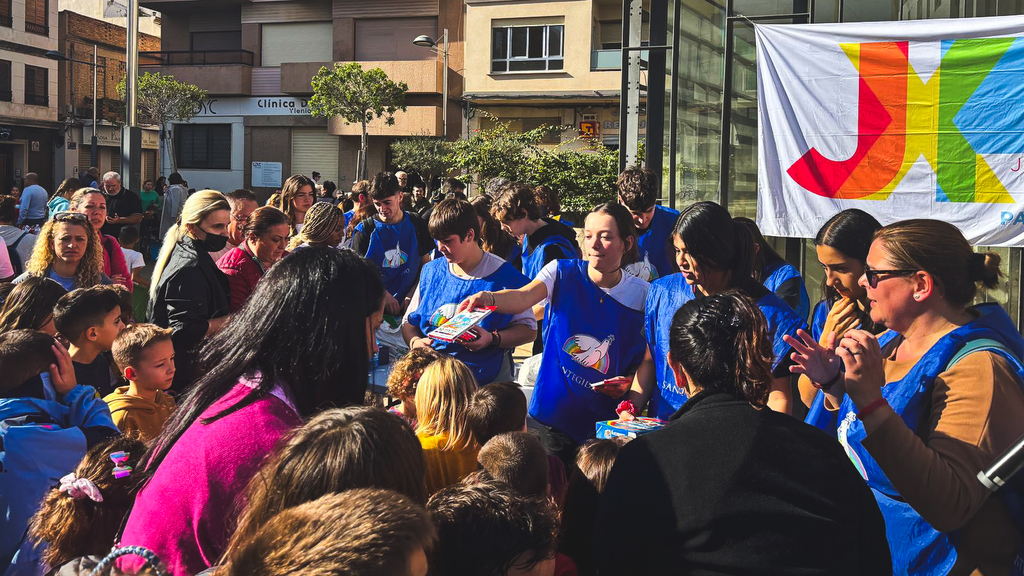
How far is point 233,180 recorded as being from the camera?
35531mm

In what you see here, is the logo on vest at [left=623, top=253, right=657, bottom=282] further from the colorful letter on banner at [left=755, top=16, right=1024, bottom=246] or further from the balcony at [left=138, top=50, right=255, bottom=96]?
the balcony at [left=138, top=50, right=255, bottom=96]

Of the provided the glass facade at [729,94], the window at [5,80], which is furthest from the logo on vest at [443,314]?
the window at [5,80]

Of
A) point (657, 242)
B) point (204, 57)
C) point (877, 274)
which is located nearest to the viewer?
point (877, 274)

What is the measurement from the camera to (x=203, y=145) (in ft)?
119

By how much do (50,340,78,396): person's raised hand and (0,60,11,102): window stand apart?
1555 inches

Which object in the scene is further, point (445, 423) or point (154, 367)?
point (154, 367)

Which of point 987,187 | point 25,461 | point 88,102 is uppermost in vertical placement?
point 88,102

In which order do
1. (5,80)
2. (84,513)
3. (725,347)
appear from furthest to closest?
(5,80), (84,513), (725,347)

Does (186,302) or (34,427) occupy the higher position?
(186,302)

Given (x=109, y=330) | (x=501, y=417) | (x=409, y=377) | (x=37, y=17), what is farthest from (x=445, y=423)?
(x=37, y=17)

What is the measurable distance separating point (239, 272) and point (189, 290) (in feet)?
1.42

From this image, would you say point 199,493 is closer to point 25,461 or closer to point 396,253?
point 25,461

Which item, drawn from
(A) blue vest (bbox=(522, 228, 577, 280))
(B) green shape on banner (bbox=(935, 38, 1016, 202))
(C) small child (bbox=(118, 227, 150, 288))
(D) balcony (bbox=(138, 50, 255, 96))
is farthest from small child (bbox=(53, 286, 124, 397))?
(D) balcony (bbox=(138, 50, 255, 96))

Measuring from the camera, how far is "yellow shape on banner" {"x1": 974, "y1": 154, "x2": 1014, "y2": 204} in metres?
5.09
